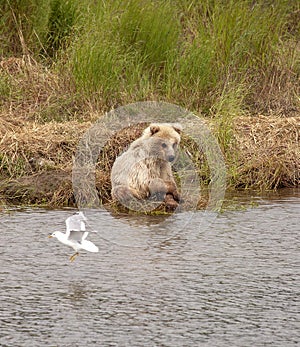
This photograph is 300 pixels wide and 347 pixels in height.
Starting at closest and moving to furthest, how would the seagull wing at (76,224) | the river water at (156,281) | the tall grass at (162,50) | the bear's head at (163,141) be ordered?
the river water at (156,281) → the seagull wing at (76,224) → the bear's head at (163,141) → the tall grass at (162,50)

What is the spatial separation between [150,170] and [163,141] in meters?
0.26

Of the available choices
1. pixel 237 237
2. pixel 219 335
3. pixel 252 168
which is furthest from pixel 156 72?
pixel 219 335

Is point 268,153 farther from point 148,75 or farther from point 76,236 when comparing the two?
point 76,236

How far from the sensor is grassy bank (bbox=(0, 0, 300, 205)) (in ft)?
28.8

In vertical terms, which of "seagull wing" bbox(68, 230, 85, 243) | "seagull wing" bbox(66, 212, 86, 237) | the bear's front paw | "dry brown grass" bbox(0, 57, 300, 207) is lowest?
the bear's front paw

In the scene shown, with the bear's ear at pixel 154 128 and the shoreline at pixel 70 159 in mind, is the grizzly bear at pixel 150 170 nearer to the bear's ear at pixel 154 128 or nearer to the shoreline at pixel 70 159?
the bear's ear at pixel 154 128

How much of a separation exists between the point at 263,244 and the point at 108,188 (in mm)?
1919

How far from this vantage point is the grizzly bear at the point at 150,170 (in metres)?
7.86

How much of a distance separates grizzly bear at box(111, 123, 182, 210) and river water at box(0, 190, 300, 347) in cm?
27

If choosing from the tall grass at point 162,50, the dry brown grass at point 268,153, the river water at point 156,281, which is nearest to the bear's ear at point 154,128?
the river water at point 156,281

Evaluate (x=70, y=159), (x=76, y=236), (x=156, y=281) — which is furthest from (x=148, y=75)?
(x=156, y=281)

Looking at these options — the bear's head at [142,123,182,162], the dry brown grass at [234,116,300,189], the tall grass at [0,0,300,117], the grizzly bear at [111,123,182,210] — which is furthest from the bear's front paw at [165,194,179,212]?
the tall grass at [0,0,300,117]

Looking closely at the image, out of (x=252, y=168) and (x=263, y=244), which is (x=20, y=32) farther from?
(x=263, y=244)

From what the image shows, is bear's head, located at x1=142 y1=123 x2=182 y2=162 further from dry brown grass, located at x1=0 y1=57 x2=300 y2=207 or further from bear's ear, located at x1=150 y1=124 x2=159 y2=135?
dry brown grass, located at x1=0 y1=57 x2=300 y2=207
